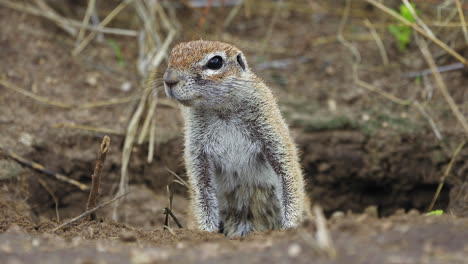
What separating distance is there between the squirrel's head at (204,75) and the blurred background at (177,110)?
4.84 ft

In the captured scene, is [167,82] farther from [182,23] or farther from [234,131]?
[182,23]

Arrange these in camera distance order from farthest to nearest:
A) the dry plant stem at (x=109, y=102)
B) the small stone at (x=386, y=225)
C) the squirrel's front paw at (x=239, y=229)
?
1. the dry plant stem at (x=109, y=102)
2. the squirrel's front paw at (x=239, y=229)
3. the small stone at (x=386, y=225)

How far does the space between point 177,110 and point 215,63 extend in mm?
2419

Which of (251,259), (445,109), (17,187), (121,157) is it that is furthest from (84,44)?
(251,259)

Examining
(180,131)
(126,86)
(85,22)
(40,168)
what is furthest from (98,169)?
(85,22)

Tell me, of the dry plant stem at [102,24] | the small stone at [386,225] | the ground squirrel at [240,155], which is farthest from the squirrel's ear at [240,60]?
the dry plant stem at [102,24]

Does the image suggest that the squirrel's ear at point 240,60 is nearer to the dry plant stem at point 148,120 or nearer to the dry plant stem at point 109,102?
the dry plant stem at point 148,120

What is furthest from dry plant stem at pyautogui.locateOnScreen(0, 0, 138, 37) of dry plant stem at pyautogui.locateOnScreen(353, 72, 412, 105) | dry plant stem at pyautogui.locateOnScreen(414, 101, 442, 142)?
dry plant stem at pyautogui.locateOnScreen(414, 101, 442, 142)

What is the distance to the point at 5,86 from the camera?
6.00 meters

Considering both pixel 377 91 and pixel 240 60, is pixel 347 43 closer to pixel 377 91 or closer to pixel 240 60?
pixel 377 91

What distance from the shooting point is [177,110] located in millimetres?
6426

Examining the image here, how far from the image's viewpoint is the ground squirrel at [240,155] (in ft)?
14.0

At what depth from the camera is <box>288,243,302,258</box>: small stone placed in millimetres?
2553

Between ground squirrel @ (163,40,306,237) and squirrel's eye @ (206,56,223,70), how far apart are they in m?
0.01
